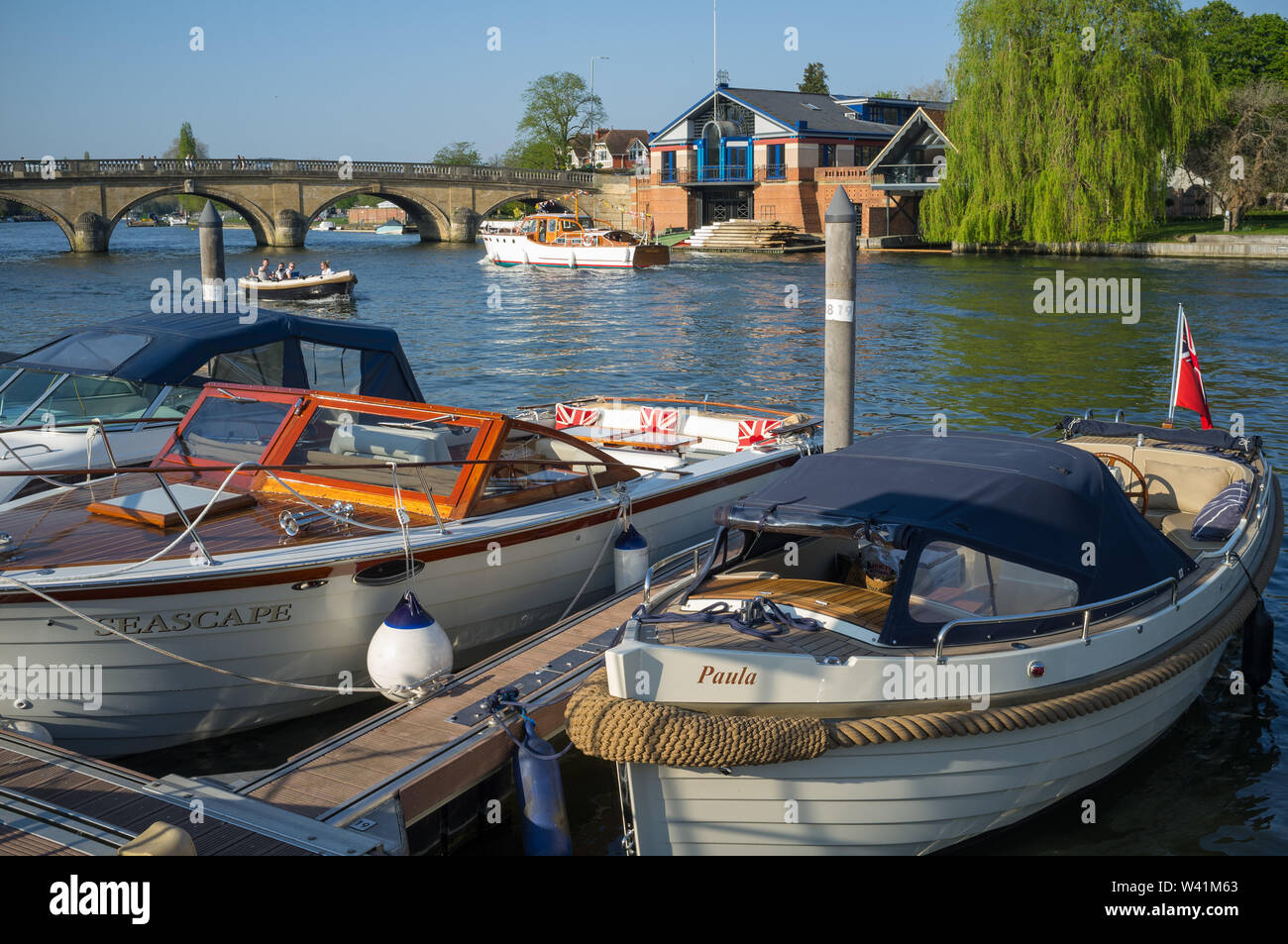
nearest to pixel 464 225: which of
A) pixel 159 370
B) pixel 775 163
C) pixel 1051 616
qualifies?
pixel 775 163

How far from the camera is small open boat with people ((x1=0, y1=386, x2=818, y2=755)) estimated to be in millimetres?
7188

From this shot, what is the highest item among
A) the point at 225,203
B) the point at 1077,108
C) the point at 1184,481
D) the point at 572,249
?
the point at 1077,108

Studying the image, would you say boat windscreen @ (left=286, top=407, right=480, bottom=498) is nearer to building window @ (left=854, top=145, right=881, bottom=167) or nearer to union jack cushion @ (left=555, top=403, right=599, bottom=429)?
union jack cushion @ (left=555, top=403, right=599, bottom=429)

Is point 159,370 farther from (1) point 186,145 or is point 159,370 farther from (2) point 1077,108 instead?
(1) point 186,145

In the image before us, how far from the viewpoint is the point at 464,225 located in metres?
76.5

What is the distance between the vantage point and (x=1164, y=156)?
45.5 meters

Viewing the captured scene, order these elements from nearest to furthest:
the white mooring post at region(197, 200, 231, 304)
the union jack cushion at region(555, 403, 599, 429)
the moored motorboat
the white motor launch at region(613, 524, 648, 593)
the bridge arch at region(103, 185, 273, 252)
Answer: the white motor launch at region(613, 524, 648, 593), the union jack cushion at region(555, 403, 599, 429), the white mooring post at region(197, 200, 231, 304), the moored motorboat, the bridge arch at region(103, 185, 273, 252)

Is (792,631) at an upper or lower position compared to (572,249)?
lower

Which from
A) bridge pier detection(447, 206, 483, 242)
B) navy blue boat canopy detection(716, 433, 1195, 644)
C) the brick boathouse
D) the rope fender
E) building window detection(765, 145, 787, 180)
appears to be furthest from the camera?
bridge pier detection(447, 206, 483, 242)

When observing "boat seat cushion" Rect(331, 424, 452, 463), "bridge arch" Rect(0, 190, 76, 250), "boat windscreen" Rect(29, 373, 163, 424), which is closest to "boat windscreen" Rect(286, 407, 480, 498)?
"boat seat cushion" Rect(331, 424, 452, 463)

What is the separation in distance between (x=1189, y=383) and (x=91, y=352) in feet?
36.3

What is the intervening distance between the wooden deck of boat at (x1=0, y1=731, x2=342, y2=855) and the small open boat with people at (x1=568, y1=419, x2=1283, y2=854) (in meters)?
1.69

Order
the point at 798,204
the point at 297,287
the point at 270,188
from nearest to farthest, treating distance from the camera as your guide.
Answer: the point at 297,287
the point at 798,204
the point at 270,188
